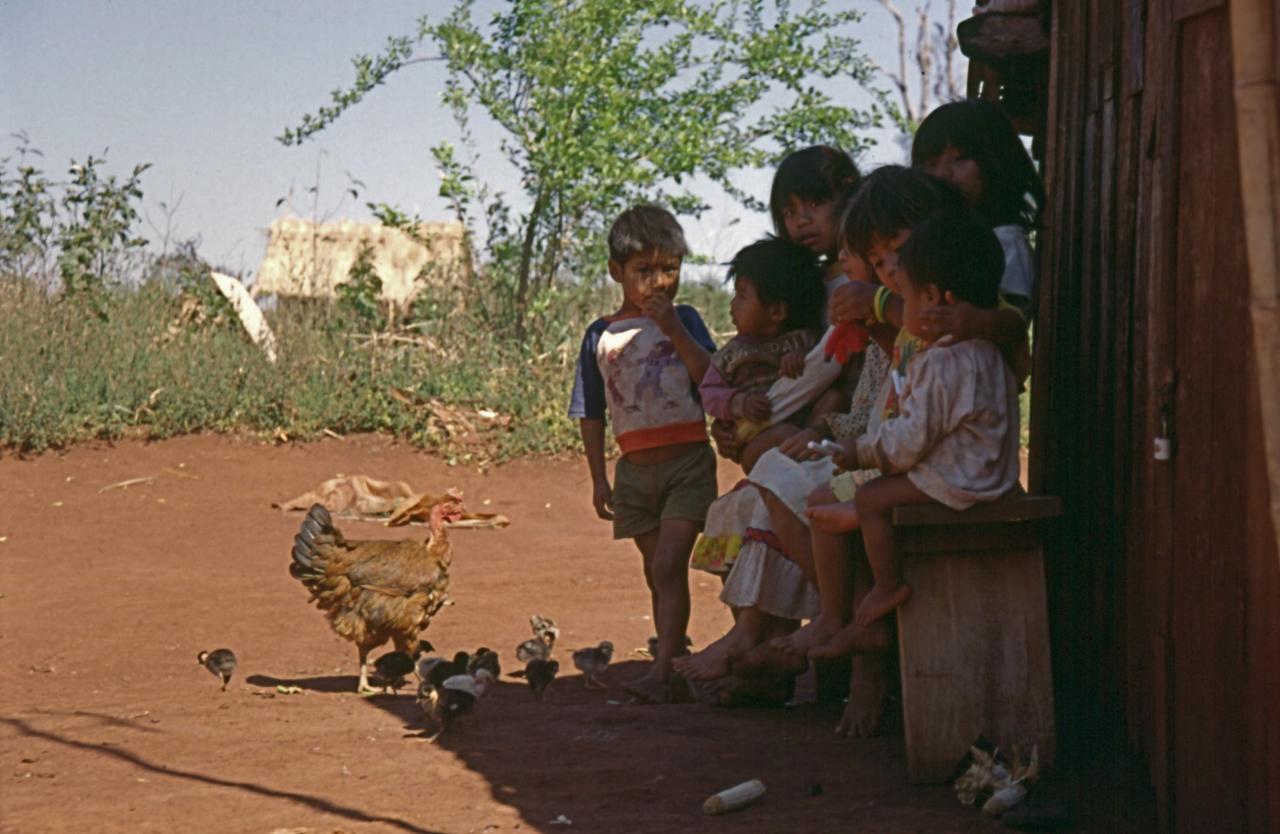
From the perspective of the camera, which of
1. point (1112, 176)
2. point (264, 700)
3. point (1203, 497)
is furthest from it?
point (264, 700)

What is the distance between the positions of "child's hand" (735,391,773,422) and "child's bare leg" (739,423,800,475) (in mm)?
57

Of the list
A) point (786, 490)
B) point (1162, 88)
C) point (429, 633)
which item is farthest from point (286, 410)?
point (1162, 88)

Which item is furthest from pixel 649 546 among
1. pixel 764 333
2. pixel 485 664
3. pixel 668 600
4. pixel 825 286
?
pixel 825 286

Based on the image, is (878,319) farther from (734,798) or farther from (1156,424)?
(734,798)

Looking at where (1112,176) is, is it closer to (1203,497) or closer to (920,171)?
(920,171)

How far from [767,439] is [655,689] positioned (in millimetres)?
1241

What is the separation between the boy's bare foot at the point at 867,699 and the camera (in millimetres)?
5211

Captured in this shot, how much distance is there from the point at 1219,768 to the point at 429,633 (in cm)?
548

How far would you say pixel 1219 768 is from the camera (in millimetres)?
3523

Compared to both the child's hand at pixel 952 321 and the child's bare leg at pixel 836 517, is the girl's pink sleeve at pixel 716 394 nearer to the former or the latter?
the child's bare leg at pixel 836 517

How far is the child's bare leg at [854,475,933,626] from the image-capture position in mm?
4398

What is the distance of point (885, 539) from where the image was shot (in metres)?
4.41

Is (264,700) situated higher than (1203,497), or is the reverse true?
(1203,497)

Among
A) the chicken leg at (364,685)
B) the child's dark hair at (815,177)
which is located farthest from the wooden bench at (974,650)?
the chicken leg at (364,685)
